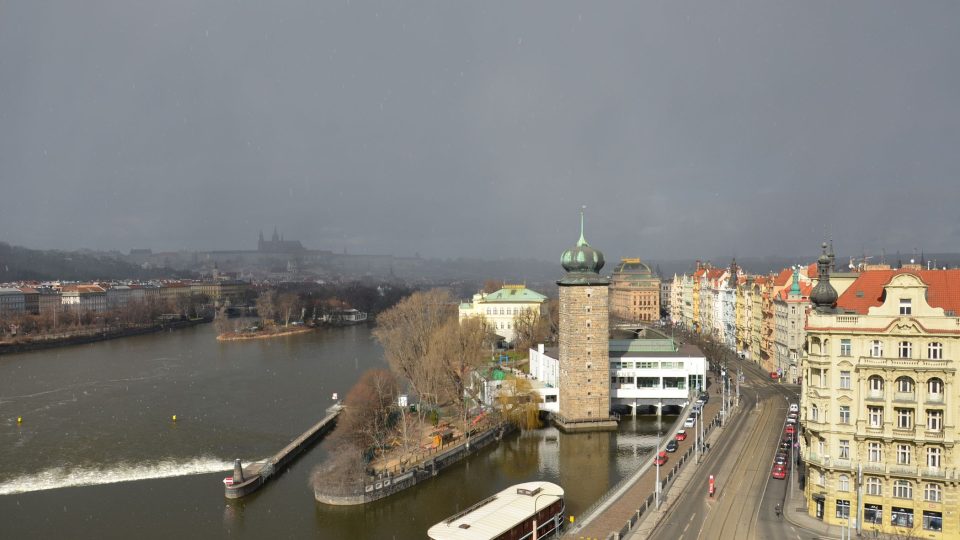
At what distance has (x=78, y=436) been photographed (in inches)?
1667

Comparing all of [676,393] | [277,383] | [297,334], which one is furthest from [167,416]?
[297,334]

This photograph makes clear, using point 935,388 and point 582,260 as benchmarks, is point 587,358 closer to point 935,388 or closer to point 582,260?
point 582,260

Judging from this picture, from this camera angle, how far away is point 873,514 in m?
24.0

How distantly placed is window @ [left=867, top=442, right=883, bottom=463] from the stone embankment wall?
1951 centimetres

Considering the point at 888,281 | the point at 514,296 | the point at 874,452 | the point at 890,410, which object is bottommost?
the point at 874,452

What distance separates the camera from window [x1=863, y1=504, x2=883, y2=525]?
78.6 ft

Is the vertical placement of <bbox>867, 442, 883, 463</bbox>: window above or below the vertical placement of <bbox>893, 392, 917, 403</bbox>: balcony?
below

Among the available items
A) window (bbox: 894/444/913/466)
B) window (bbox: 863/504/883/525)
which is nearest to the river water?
window (bbox: 863/504/883/525)

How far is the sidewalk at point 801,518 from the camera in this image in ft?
78.4

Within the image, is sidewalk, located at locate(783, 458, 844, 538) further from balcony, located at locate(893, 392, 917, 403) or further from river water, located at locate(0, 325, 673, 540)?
river water, located at locate(0, 325, 673, 540)

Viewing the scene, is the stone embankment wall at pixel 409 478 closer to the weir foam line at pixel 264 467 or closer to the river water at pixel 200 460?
the river water at pixel 200 460

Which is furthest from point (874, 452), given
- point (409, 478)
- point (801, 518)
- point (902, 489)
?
point (409, 478)

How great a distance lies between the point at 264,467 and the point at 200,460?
17.7ft

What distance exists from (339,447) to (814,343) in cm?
2236
